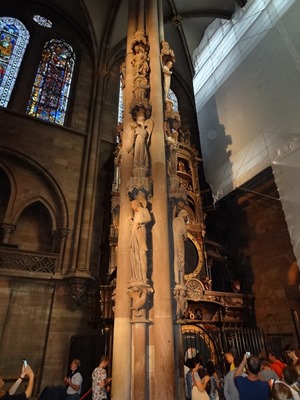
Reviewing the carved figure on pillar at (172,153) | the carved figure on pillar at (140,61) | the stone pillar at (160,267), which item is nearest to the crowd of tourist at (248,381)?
the stone pillar at (160,267)

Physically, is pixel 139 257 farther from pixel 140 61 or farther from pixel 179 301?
pixel 140 61

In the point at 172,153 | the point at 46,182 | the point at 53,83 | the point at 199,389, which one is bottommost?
the point at 199,389

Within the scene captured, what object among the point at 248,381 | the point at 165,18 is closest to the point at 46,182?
the point at 248,381

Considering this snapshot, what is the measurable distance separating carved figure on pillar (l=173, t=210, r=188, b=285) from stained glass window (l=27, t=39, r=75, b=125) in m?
8.38

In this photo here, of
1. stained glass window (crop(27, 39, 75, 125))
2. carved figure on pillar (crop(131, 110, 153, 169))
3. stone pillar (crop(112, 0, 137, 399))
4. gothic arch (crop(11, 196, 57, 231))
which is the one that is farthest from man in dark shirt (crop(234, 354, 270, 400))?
stained glass window (crop(27, 39, 75, 125))

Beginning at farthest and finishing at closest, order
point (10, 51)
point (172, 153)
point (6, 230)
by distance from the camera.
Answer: point (10, 51)
point (6, 230)
point (172, 153)

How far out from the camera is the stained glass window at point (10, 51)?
10.4 m

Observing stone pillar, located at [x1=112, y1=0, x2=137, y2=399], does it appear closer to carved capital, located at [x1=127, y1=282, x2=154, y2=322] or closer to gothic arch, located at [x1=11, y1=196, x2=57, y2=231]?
carved capital, located at [x1=127, y1=282, x2=154, y2=322]

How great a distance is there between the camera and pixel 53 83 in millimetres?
11602

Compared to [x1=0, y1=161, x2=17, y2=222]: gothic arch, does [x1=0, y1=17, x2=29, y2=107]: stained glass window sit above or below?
above

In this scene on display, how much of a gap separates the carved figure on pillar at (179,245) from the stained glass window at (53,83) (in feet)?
27.5

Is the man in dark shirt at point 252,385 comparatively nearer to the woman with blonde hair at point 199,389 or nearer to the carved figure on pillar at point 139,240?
the woman with blonde hair at point 199,389

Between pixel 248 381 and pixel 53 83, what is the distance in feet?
40.1

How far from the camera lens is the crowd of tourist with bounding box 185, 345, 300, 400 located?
2205 mm
